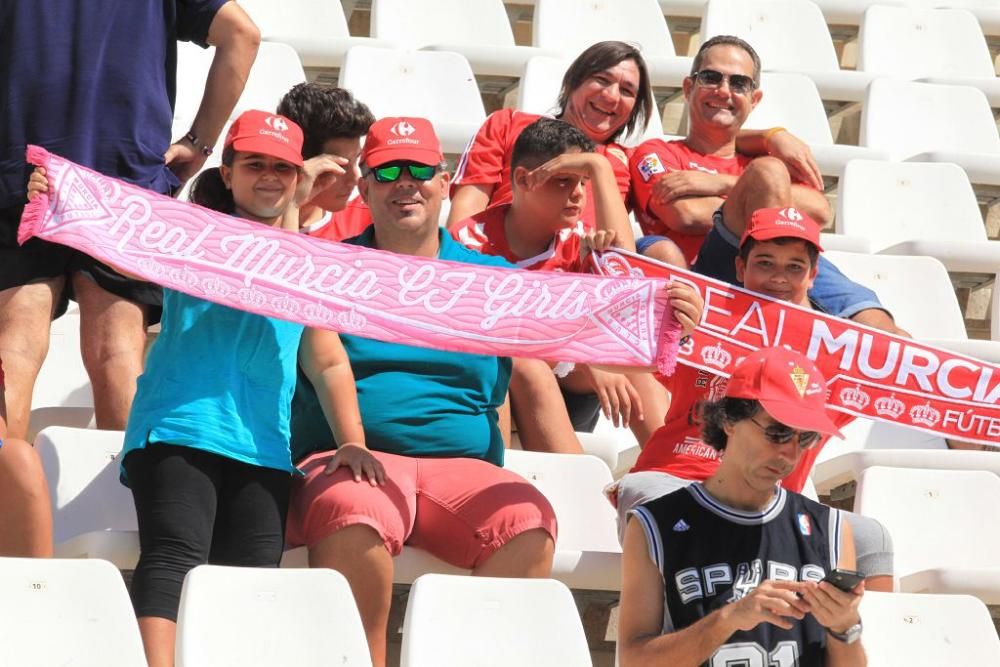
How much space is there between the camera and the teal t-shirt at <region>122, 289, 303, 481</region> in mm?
3555

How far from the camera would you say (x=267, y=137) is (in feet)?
12.8

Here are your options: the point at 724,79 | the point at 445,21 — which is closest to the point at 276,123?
the point at 724,79

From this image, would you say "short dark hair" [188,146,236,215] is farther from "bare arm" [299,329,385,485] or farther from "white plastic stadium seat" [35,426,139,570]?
"white plastic stadium seat" [35,426,139,570]

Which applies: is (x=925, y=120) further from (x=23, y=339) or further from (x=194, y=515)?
(x=194, y=515)

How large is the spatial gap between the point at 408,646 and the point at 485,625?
17 cm

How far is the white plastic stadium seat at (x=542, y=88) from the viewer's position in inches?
237

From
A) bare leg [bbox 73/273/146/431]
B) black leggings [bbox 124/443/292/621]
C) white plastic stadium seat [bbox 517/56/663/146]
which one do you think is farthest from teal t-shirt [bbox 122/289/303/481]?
white plastic stadium seat [bbox 517/56/663/146]

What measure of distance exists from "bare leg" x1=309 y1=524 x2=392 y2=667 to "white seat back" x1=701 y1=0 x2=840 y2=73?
3.84 metres

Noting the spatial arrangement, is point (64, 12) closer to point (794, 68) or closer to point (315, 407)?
point (315, 407)

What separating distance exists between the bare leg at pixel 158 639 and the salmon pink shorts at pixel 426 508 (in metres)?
0.42

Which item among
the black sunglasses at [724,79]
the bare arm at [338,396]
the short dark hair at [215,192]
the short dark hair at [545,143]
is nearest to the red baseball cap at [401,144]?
the short dark hair at [215,192]

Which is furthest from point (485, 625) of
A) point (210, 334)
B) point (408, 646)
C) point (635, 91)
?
point (635, 91)

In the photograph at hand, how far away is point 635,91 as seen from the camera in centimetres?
510

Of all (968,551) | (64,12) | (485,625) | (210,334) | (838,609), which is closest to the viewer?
(838,609)
